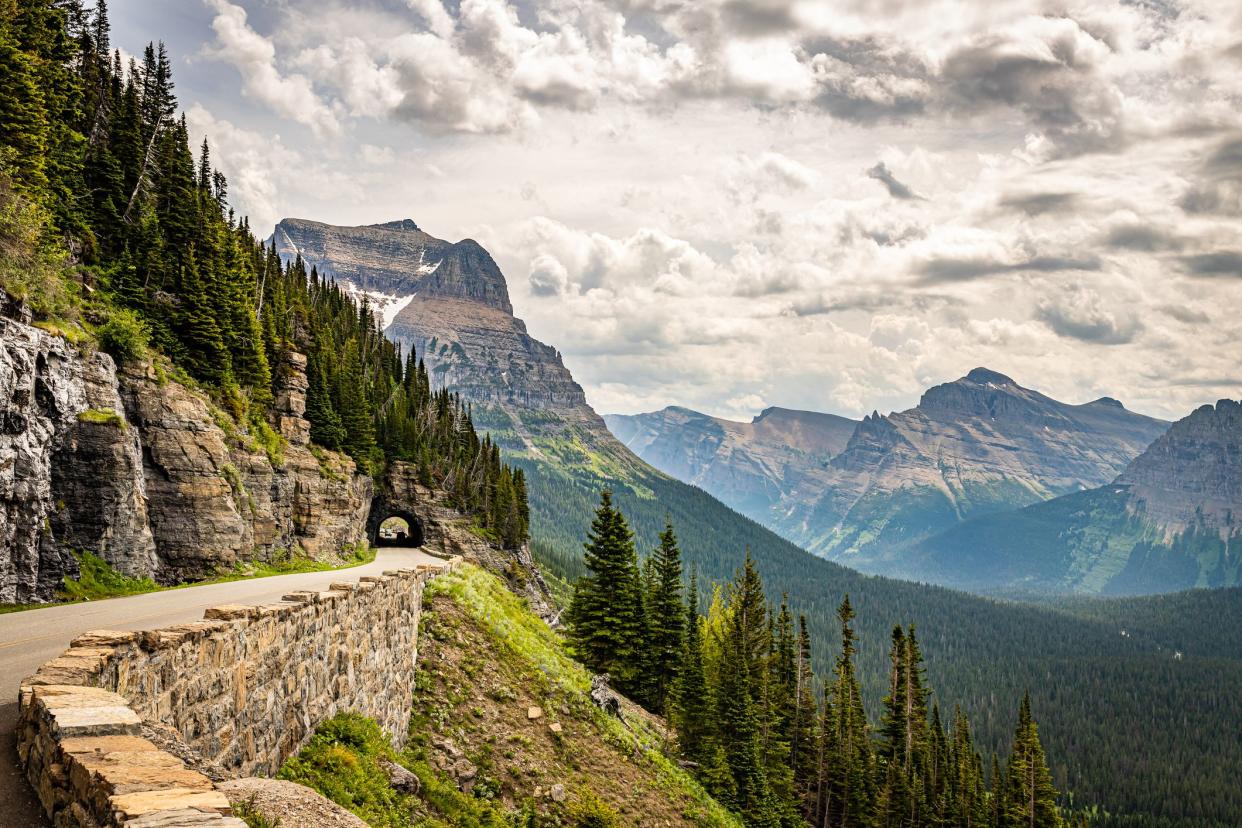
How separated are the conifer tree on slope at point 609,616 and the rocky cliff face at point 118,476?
2087cm

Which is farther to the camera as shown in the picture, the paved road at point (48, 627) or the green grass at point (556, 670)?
the green grass at point (556, 670)

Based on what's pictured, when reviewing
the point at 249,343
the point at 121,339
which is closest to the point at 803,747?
the point at 249,343

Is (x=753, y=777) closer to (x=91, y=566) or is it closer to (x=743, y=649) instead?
(x=743, y=649)

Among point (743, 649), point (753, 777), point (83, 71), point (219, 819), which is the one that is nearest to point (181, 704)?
point (219, 819)

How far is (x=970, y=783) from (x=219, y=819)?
8338cm

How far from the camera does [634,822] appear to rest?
2833cm

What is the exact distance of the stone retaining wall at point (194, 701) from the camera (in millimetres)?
5840

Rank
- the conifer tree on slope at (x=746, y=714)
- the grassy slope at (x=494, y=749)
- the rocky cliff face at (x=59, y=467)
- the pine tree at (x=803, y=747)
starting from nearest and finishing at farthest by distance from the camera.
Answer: the grassy slope at (x=494, y=749)
the rocky cliff face at (x=59, y=467)
the conifer tree on slope at (x=746, y=714)
the pine tree at (x=803, y=747)

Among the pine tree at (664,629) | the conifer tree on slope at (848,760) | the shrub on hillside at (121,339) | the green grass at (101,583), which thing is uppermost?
the shrub on hillside at (121,339)

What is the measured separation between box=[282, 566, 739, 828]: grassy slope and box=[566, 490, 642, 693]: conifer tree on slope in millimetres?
14636

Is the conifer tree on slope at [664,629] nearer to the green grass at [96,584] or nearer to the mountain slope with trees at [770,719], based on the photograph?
the mountain slope with trees at [770,719]

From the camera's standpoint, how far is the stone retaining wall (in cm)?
584

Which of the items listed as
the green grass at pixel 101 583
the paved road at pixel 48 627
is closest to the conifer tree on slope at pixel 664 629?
the green grass at pixel 101 583

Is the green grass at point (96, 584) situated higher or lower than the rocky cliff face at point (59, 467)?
lower
